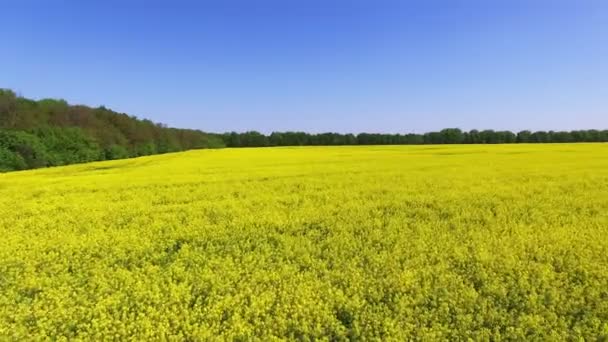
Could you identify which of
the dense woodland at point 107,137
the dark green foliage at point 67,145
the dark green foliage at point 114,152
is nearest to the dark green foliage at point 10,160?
the dense woodland at point 107,137

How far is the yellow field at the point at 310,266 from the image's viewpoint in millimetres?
4508

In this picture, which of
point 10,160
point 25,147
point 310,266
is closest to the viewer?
point 310,266

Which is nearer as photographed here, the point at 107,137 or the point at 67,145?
the point at 67,145

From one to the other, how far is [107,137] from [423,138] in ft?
130

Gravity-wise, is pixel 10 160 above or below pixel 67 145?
below

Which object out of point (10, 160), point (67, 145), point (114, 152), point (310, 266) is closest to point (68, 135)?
point (67, 145)

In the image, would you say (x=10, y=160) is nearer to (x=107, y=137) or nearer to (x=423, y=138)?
(x=107, y=137)

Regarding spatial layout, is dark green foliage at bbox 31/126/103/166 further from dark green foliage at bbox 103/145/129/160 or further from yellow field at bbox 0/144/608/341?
yellow field at bbox 0/144/608/341

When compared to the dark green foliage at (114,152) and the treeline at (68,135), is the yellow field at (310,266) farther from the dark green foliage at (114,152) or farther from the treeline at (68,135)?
the dark green foliage at (114,152)

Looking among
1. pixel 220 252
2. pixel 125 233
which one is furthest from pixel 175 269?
pixel 125 233

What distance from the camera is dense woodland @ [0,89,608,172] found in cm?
4040

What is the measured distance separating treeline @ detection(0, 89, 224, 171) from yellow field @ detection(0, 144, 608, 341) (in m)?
33.2

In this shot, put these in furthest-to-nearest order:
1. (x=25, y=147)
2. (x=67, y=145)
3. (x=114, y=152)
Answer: (x=114, y=152)
(x=67, y=145)
(x=25, y=147)

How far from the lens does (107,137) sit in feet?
191
